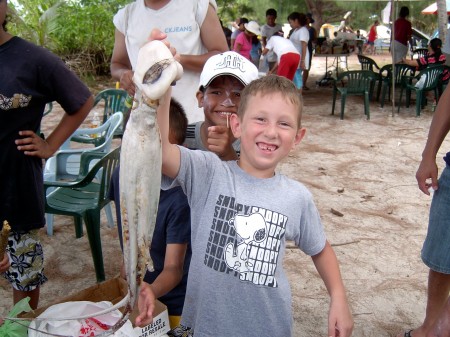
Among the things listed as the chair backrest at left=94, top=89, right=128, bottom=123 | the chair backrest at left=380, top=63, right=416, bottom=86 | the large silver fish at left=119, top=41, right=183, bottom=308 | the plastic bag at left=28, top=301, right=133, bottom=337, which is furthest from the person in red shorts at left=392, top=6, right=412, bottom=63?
the large silver fish at left=119, top=41, right=183, bottom=308

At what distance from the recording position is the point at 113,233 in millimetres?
4422

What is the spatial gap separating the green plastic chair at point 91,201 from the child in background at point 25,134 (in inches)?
36.8

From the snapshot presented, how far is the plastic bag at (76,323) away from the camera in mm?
1768

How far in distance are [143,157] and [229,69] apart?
1098 mm

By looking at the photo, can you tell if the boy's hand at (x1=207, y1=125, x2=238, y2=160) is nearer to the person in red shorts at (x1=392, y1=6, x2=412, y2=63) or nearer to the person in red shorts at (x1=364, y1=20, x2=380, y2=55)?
the person in red shorts at (x1=392, y1=6, x2=412, y2=63)

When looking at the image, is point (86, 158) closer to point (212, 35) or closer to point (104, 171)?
point (104, 171)

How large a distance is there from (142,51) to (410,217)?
14.9 feet

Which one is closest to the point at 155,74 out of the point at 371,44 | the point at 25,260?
the point at 25,260

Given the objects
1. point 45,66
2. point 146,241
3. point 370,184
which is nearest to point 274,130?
point 146,241

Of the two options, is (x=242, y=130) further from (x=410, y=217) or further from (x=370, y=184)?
(x=370, y=184)

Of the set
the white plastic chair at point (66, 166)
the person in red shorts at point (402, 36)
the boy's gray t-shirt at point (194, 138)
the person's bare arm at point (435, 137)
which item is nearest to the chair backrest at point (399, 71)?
the person in red shorts at point (402, 36)

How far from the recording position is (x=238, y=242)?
1.55 m

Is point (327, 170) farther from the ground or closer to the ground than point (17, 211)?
closer to the ground

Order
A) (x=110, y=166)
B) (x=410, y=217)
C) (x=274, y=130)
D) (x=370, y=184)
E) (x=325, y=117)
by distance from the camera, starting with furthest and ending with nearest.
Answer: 1. (x=325, y=117)
2. (x=370, y=184)
3. (x=410, y=217)
4. (x=110, y=166)
5. (x=274, y=130)
